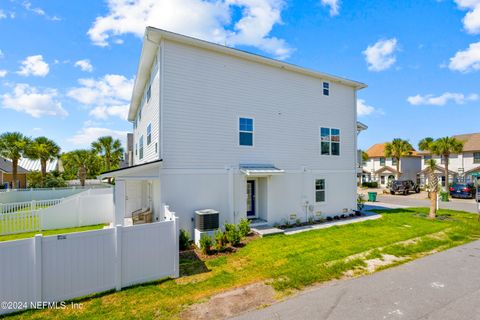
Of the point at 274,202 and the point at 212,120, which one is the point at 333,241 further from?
Answer: the point at 212,120

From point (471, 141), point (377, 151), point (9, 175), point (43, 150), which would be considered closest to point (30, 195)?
point (43, 150)

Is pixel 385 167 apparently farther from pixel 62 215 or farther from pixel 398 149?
pixel 62 215

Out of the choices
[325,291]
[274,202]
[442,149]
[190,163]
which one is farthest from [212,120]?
[442,149]

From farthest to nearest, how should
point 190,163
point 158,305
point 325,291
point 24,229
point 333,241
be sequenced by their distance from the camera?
point 24,229 → point 190,163 → point 333,241 → point 325,291 → point 158,305

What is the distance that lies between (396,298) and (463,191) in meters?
28.7

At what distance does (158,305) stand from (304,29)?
12.9 metres

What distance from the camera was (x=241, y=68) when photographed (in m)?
11.0

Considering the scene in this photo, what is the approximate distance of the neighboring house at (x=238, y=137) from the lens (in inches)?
371

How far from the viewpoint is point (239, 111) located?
10.9 meters

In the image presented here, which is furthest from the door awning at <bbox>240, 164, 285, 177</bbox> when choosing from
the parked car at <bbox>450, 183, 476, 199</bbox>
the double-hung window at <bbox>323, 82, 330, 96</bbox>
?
the parked car at <bbox>450, 183, 476, 199</bbox>

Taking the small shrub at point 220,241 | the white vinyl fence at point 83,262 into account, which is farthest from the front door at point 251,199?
the white vinyl fence at point 83,262

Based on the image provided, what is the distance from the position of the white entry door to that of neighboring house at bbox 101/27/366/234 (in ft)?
0.21

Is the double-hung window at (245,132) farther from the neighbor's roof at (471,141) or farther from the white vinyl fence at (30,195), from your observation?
the neighbor's roof at (471,141)

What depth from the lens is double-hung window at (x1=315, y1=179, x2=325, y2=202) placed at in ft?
43.3
